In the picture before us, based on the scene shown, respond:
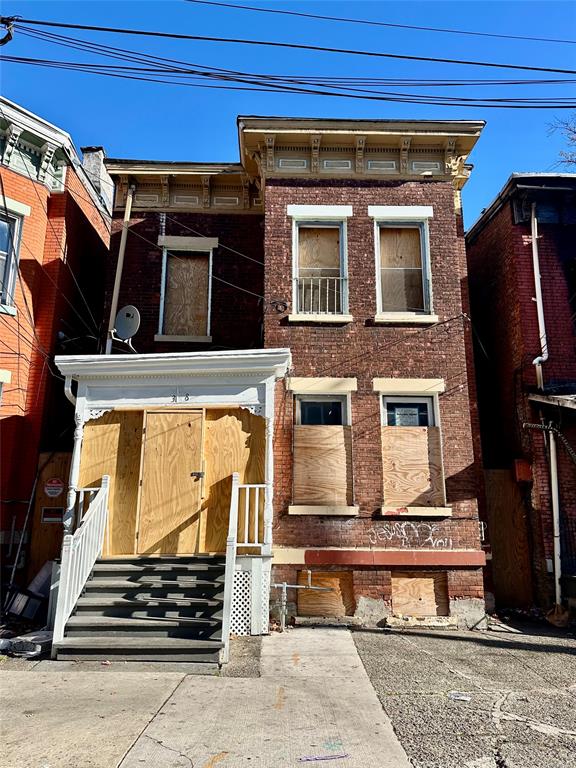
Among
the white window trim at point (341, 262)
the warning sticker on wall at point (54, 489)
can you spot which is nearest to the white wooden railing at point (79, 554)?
the warning sticker on wall at point (54, 489)

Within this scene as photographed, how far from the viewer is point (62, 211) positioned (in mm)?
11000

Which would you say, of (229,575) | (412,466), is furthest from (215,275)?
(229,575)

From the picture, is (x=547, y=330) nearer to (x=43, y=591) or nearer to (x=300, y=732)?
(x=300, y=732)

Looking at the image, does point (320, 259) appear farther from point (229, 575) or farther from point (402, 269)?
point (229, 575)

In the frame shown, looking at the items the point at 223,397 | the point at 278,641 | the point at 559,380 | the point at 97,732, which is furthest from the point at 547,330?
the point at 97,732

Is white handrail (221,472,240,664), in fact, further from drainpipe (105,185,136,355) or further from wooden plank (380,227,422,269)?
wooden plank (380,227,422,269)

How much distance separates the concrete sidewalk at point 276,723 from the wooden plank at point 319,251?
6602 millimetres

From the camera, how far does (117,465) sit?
868 cm

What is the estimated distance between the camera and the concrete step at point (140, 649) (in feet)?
21.1

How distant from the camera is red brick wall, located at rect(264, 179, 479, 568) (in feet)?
29.4

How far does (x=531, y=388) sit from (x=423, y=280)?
9.20 ft

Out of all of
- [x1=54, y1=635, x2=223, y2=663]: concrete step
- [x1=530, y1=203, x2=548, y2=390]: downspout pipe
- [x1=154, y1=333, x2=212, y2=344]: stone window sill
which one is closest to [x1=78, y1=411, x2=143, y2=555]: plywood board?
[x1=54, y1=635, x2=223, y2=663]: concrete step

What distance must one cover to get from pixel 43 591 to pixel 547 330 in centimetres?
1001

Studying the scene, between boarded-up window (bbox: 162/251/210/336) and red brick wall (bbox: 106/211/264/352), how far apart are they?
7.1 inches
